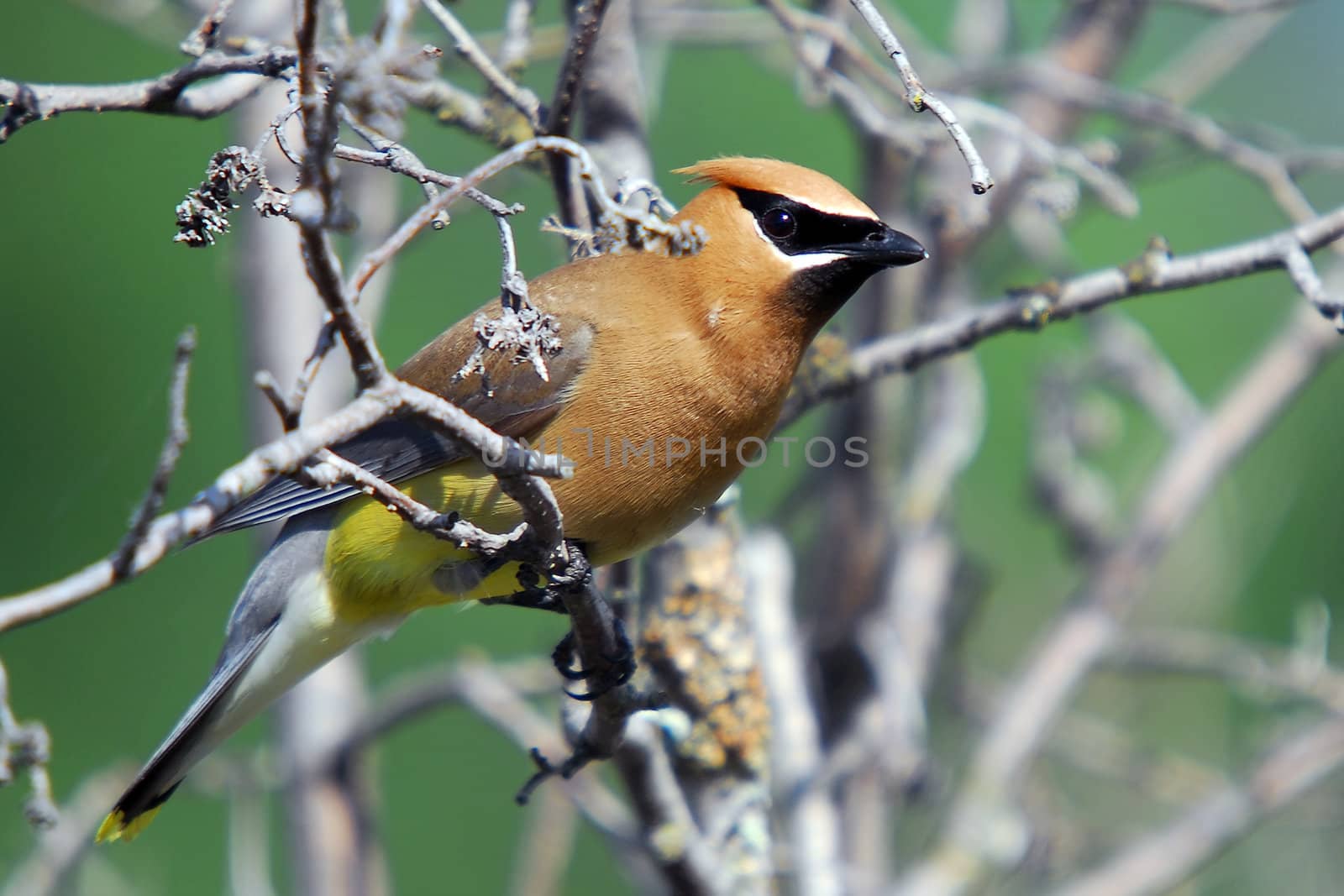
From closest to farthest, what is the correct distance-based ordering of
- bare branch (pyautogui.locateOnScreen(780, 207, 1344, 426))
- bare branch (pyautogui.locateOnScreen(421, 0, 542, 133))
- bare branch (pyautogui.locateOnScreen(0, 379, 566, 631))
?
bare branch (pyautogui.locateOnScreen(0, 379, 566, 631)) < bare branch (pyautogui.locateOnScreen(780, 207, 1344, 426)) < bare branch (pyautogui.locateOnScreen(421, 0, 542, 133))

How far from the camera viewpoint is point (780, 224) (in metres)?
3.21

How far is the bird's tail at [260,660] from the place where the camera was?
3318 mm

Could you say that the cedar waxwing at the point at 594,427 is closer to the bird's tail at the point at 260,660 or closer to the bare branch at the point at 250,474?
the bird's tail at the point at 260,660

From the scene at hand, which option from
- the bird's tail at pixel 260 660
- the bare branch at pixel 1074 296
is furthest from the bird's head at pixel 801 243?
the bird's tail at pixel 260 660

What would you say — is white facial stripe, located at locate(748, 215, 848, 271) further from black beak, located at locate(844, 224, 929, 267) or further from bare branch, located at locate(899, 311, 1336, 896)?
bare branch, located at locate(899, 311, 1336, 896)

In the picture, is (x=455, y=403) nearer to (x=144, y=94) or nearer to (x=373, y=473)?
(x=373, y=473)

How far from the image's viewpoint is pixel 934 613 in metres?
4.71

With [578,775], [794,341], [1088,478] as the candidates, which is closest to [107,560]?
[794,341]

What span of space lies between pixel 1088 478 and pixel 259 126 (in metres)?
3.29

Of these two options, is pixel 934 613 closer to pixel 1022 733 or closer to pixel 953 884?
pixel 1022 733

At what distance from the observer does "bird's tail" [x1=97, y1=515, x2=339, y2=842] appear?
10.9 feet

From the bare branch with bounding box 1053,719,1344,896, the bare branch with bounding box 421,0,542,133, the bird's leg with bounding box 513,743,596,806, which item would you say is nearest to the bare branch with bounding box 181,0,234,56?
the bare branch with bounding box 421,0,542,133

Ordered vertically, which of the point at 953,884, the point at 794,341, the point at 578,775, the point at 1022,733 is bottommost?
the point at 953,884

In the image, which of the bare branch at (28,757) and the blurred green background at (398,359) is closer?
the bare branch at (28,757)
